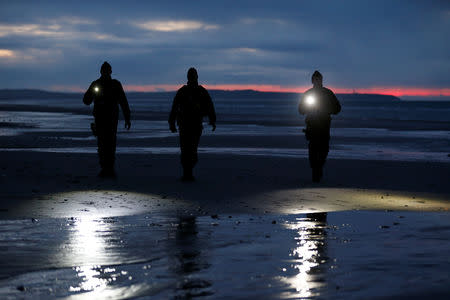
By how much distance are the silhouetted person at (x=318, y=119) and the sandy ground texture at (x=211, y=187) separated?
49cm

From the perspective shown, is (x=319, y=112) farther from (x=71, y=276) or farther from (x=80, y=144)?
(x=80, y=144)

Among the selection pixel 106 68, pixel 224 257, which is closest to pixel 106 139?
pixel 106 68

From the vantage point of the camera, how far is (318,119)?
13.5m

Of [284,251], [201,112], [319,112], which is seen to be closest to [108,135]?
[201,112]

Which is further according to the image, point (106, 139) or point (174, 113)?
point (106, 139)

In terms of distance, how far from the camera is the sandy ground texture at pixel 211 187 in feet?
32.2

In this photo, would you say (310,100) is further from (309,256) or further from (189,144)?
(309,256)

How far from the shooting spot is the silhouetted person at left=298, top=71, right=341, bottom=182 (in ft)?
44.0

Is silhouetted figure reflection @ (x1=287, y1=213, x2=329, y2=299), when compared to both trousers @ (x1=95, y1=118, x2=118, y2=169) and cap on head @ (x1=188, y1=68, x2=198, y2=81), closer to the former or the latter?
cap on head @ (x1=188, y1=68, x2=198, y2=81)

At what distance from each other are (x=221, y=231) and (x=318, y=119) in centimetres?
613

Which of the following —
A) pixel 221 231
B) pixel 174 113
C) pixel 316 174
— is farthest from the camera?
pixel 316 174

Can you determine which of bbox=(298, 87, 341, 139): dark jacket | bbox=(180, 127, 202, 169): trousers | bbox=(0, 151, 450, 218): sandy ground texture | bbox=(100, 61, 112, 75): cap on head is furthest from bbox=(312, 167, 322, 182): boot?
bbox=(100, 61, 112, 75): cap on head

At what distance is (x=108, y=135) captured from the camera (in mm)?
13281

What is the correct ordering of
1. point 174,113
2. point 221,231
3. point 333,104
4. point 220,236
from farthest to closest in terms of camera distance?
point 333,104
point 174,113
point 221,231
point 220,236
